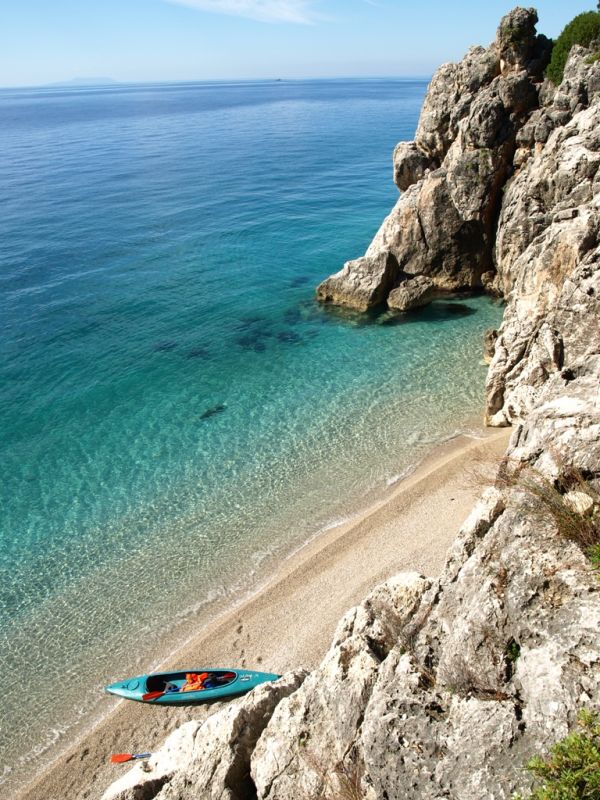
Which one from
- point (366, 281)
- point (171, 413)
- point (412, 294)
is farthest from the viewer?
point (366, 281)

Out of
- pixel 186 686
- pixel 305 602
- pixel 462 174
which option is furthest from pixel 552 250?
pixel 186 686

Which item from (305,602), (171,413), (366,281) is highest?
(366,281)

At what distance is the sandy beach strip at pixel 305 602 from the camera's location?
15.7 metres

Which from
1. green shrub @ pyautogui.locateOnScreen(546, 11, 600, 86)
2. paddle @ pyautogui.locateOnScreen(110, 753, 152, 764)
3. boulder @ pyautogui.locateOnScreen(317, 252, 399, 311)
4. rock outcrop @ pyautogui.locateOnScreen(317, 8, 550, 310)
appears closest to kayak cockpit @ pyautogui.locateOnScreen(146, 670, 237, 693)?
paddle @ pyautogui.locateOnScreen(110, 753, 152, 764)

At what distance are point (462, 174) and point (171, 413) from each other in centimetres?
2425

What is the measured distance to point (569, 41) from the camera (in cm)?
3578

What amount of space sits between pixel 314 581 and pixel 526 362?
12.7 meters

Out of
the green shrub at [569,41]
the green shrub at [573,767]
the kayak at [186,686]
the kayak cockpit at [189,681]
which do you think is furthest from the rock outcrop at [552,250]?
the kayak cockpit at [189,681]

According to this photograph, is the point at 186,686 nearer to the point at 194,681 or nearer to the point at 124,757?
the point at 194,681

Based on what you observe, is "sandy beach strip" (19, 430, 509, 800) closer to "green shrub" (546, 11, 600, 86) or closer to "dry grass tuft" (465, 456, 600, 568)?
"dry grass tuft" (465, 456, 600, 568)

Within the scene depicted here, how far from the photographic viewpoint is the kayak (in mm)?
16484

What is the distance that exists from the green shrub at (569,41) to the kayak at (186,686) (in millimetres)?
38129

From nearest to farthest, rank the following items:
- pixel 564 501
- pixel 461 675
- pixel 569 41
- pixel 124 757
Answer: pixel 461 675 < pixel 564 501 < pixel 124 757 < pixel 569 41

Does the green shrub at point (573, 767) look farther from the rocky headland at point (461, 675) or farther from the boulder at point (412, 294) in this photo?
the boulder at point (412, 294)
